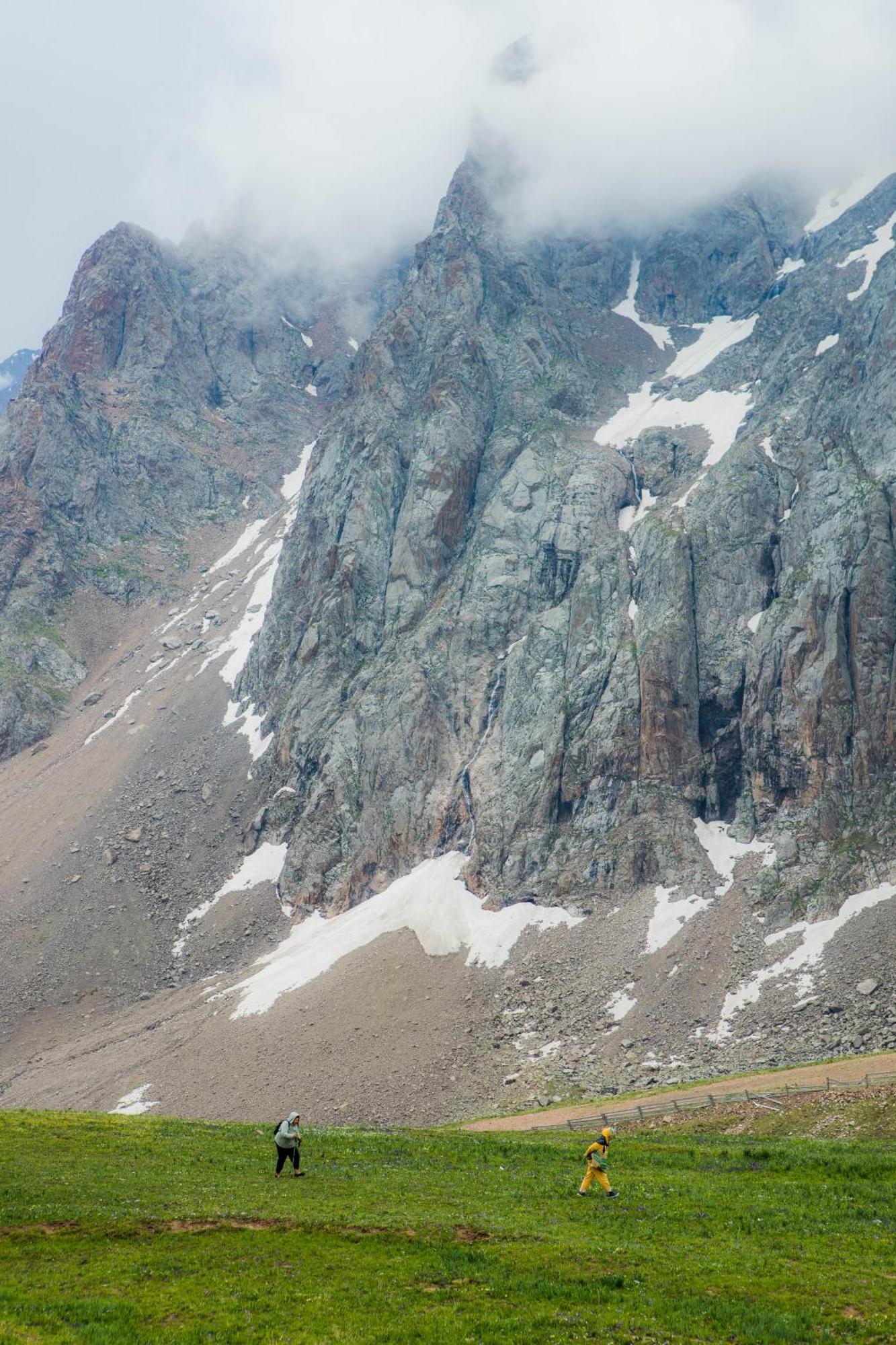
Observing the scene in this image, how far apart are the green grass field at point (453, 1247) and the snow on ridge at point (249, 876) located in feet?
227

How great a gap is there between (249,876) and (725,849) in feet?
180

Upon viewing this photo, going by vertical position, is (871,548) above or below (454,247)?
below

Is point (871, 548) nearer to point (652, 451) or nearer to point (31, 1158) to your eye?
point (652, 451)

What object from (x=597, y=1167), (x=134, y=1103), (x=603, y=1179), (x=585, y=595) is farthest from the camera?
(x=585, y=595)

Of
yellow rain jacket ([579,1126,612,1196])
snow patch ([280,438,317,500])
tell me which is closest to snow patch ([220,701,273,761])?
snow patch ([280,438,317,500])

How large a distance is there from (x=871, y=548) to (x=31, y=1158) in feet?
262

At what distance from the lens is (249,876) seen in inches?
3851

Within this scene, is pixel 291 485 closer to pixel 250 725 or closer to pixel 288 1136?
pixel 250 725

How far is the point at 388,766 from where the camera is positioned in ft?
326

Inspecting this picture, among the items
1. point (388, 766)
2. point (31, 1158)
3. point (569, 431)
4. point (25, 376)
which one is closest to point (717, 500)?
point (569, 431)

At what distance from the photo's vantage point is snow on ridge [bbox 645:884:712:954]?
68875 mm

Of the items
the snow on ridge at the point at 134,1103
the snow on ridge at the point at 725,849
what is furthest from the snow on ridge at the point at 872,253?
the snow on ridge at the point at 134,1103

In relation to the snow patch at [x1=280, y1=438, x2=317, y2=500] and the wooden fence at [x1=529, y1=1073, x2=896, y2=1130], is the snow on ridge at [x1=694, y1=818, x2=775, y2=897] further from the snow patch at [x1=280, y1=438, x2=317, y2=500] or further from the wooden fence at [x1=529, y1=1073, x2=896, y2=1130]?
the snow patch at [x1=280, y1=438, x2=317, y2=500]

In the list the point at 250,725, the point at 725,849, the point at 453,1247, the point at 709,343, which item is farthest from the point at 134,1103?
the point at 709,343
